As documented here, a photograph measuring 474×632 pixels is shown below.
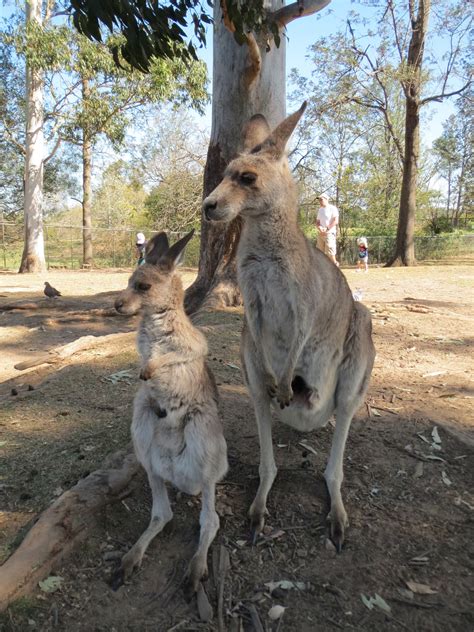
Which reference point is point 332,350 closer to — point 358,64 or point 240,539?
point 240,539

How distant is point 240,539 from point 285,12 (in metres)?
4.92

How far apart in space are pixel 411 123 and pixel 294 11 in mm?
13413

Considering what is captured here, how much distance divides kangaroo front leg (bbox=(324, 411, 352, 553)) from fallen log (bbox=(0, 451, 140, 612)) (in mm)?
986

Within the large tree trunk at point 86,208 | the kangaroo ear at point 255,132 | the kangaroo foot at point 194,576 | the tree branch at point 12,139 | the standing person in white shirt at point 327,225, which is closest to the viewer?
the kangaroo foot at point 194,576

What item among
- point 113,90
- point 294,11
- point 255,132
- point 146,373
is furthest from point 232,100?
point 113,90

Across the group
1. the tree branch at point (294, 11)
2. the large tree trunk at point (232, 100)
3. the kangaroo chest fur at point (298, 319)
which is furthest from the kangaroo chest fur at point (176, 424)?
the tree branch at point (294, 11)

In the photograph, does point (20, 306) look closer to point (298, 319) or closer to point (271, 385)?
point (271, 385)

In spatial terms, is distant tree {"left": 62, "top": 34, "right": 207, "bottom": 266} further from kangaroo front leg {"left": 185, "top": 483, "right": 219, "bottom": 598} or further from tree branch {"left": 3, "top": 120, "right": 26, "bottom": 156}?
kangaroo front leg {"left": 185, "top": 483, "right": 219, "bottom": 598}

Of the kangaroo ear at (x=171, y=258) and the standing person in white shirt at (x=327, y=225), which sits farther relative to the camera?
the standing person in white shirt at (x=327, y=225)

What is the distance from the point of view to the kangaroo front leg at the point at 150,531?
6.92 feet

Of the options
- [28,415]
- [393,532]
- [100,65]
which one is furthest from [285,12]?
[100,65]

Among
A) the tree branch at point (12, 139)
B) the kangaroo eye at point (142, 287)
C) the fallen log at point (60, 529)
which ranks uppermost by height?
the tree branch at point (12, 139)

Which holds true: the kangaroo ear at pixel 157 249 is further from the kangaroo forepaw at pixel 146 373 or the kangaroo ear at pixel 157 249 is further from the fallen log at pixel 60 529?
the fallen log at pixel 60 529

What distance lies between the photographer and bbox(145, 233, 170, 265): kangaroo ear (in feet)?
8.66
